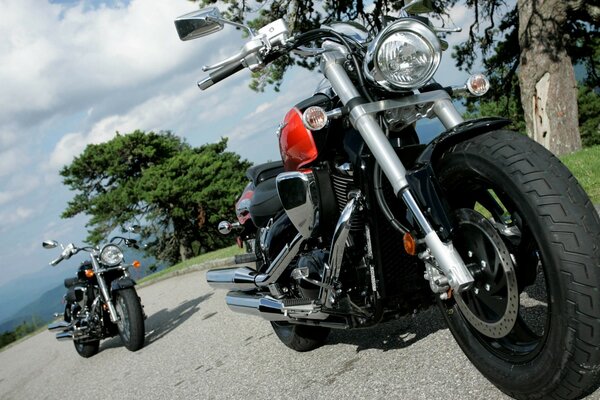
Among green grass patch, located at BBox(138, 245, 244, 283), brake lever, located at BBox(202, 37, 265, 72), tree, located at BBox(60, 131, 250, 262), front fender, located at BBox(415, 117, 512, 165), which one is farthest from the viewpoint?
tree, located at BBox(60, 131, 250, 262)

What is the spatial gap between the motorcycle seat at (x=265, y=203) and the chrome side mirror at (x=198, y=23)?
1.32m

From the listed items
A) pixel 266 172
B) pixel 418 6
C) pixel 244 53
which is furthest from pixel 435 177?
pixel 266 172

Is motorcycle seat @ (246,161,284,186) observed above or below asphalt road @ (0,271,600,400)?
above

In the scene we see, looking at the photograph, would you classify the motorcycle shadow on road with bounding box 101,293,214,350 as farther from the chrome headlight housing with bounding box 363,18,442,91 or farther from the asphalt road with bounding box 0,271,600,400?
the chrome headlight housing with bounding box 363,18,442,91

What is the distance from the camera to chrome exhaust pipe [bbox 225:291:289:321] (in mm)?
3366

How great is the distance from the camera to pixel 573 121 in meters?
11.4

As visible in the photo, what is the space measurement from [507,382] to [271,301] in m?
1.65

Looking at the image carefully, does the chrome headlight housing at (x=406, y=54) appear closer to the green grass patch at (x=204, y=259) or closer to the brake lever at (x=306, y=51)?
the brake lever at (x=306, y=51)

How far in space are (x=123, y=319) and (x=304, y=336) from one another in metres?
3.17

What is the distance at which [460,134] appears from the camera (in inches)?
84.7

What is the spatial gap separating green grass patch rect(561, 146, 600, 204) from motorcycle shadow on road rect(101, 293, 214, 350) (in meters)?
4.87

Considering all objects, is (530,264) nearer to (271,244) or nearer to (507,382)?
(507,382)

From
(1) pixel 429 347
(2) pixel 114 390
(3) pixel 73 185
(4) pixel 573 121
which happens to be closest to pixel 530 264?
(1) pixel 429 347

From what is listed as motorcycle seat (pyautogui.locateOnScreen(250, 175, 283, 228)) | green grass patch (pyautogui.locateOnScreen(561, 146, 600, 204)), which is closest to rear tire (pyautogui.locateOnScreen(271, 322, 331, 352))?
motorcycle seat (pyautogui.locateOnScreen(250, 175, 283, 228))
